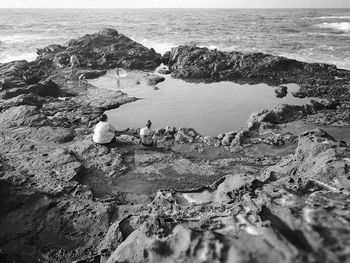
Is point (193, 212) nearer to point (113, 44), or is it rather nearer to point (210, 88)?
point (210, 88)

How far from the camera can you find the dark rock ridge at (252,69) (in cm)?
1634

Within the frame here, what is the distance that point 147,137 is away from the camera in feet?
27.8

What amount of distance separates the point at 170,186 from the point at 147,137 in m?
2.05

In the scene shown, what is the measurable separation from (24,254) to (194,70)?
14.6 m

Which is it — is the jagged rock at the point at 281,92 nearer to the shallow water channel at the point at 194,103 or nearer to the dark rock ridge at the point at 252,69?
the shallow water channel at the point at 194,103

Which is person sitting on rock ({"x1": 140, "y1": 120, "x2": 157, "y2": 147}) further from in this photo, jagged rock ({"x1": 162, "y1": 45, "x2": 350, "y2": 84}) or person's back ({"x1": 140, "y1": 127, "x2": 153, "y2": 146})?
jagged rock ({"x1": 162, "y1": 45, "x2": 350, "y2": 84})

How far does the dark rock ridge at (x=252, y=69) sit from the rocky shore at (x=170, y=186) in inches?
58.9

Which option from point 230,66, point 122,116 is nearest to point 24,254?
point 122,116

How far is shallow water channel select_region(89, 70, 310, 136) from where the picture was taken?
11156mm

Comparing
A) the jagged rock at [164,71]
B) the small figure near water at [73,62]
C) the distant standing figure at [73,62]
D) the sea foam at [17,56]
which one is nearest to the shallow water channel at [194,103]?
the jagged rock at [164,71]

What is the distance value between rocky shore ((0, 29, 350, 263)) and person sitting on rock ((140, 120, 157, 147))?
32 cm

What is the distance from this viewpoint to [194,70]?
1789cm

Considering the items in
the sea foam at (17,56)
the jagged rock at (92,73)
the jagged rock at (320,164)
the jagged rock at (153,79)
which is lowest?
the sea foam at (17,56)

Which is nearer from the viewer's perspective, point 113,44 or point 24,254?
point 24,254
